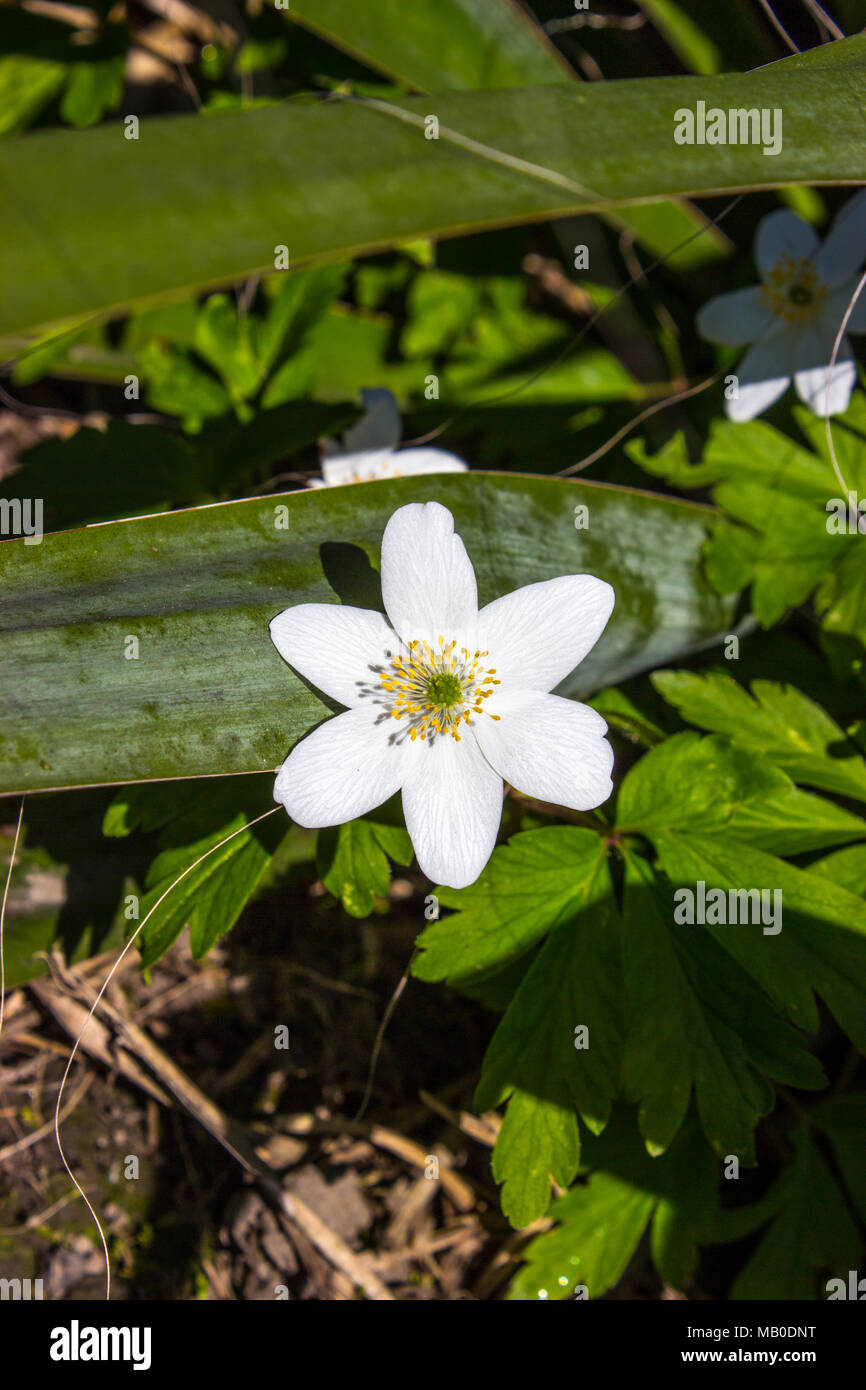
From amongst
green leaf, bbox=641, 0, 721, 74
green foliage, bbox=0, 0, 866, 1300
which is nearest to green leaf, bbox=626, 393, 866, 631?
green foliage, bbox=0, 0, 866, 1300

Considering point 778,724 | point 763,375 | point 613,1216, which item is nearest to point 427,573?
point 778,724

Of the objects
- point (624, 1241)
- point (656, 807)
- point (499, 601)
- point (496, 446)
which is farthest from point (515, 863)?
point (496, 446)

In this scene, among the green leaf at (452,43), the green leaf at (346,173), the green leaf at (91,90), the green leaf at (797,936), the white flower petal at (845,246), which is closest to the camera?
the green leaf at (346,173)

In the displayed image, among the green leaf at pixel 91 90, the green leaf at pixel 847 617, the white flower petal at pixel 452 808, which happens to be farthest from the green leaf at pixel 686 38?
the white flower petal at pixel 452 808

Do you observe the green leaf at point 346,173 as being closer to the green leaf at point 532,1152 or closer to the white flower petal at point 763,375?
the white flower petal at point 763,375

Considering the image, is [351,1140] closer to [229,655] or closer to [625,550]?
[229,655]
